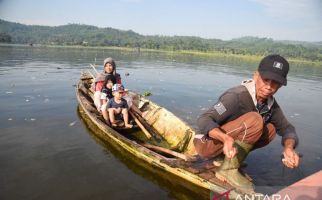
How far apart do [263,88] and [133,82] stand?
15.9 m

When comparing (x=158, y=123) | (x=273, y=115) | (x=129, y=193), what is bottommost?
(x=129, y=193)

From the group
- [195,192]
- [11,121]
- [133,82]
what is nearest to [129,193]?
[195,192]

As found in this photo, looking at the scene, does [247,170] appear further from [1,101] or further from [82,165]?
[1,101]

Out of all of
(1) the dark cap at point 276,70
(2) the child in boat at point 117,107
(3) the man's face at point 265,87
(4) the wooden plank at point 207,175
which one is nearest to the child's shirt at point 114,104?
(2) the child in boat at point 117,107

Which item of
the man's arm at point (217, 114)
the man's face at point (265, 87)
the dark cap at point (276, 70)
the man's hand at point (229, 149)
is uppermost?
the dark cap at point (276, 70)

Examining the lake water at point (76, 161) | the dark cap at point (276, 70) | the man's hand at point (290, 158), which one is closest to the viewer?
the dark cap at point (276, 70)

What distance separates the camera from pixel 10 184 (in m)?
5.37

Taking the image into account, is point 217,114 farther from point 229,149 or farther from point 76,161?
point 76,161

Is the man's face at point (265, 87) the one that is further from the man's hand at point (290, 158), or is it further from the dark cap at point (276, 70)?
the man's hand at point (290, 158)

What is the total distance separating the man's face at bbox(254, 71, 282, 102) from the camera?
3812 mm

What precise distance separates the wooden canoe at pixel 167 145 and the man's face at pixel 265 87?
139 cm

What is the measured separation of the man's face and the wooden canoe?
1.39 m

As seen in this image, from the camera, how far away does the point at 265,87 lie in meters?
3.86

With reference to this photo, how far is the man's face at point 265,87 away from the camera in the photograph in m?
3.81
